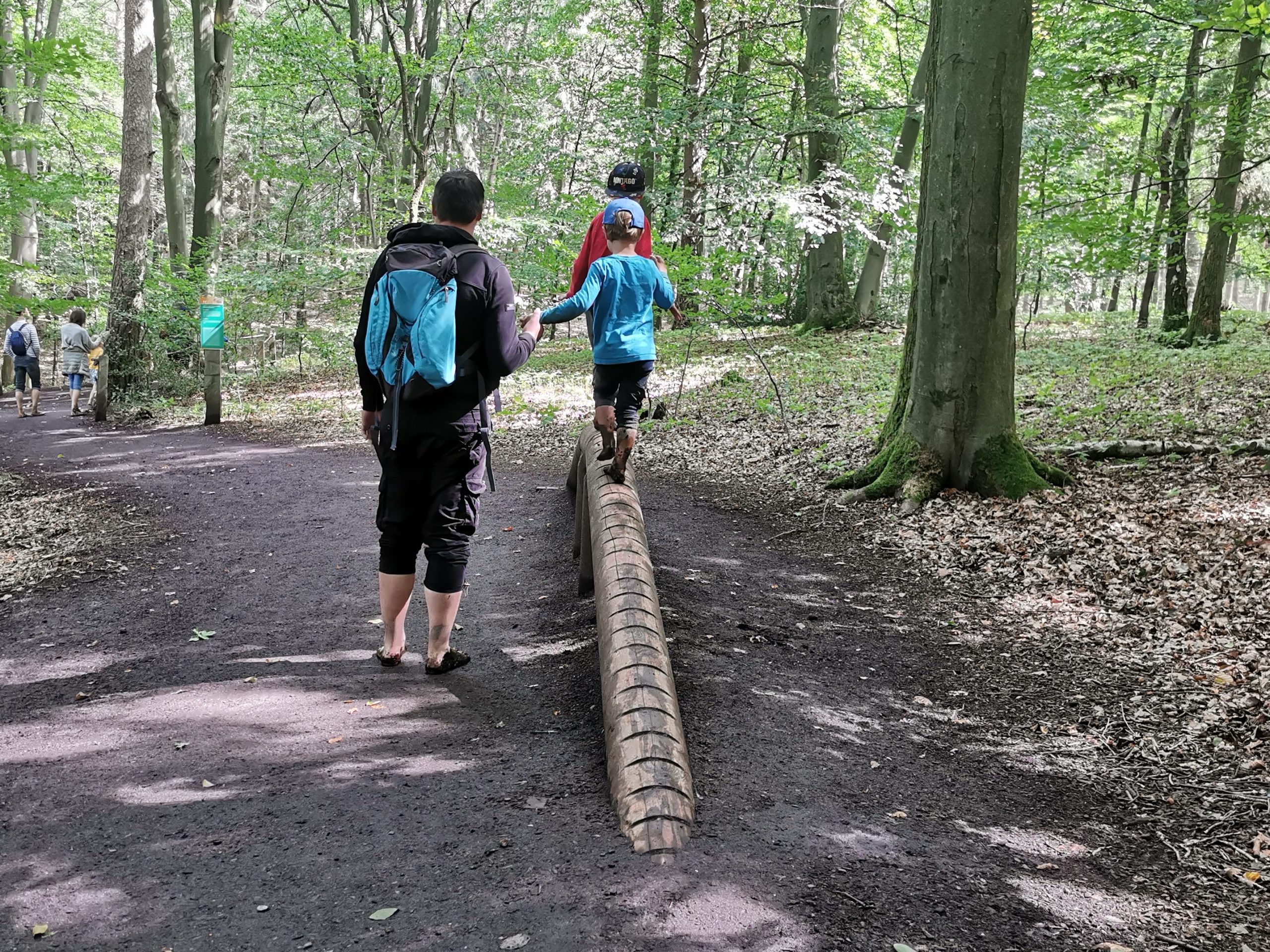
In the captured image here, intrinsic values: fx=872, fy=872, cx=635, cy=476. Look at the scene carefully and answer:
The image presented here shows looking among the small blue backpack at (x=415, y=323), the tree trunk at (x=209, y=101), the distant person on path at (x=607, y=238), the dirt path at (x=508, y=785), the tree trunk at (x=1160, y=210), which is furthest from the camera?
the tree trunk at (x=209, y=101)

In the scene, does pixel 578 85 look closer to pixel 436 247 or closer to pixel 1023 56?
pixel 1023 56

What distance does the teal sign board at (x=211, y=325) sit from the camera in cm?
1193

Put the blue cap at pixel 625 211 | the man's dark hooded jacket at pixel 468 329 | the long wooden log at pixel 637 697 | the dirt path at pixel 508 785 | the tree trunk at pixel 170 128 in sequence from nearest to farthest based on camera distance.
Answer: the dirt path at pixel 508 785
the long wooden log at pixel 637 697
the man's dark hooded jacket at pixel 468 329
the blue cap at pixel 625 211
the tree trunk at pixel 170 128

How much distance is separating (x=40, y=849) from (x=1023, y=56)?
25.3 ft

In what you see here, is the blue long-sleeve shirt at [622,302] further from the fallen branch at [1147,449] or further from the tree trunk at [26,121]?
the tree trunk at [26,121]

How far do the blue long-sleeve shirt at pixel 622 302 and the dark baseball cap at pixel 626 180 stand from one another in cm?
63

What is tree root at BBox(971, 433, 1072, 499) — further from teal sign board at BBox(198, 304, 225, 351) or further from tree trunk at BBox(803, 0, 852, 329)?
teal sign board at BBox(198, 304, 225, 351)

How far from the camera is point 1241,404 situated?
9.19m

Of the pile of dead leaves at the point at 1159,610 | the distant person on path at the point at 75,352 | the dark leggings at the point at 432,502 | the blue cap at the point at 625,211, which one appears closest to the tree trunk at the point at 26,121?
the distant person on path at the point at 75,352

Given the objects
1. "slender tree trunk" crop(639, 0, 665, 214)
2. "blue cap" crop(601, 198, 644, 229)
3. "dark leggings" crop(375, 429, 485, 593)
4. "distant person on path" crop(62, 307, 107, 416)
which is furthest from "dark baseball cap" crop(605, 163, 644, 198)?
"distant person on path" crop(62, 307, 107, 416)

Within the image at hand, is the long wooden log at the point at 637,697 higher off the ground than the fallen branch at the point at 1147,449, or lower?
lower

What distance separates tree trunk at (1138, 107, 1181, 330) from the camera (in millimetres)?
11195

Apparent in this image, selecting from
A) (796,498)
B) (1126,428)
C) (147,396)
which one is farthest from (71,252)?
(1126,428)

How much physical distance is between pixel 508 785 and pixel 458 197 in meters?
2.51
